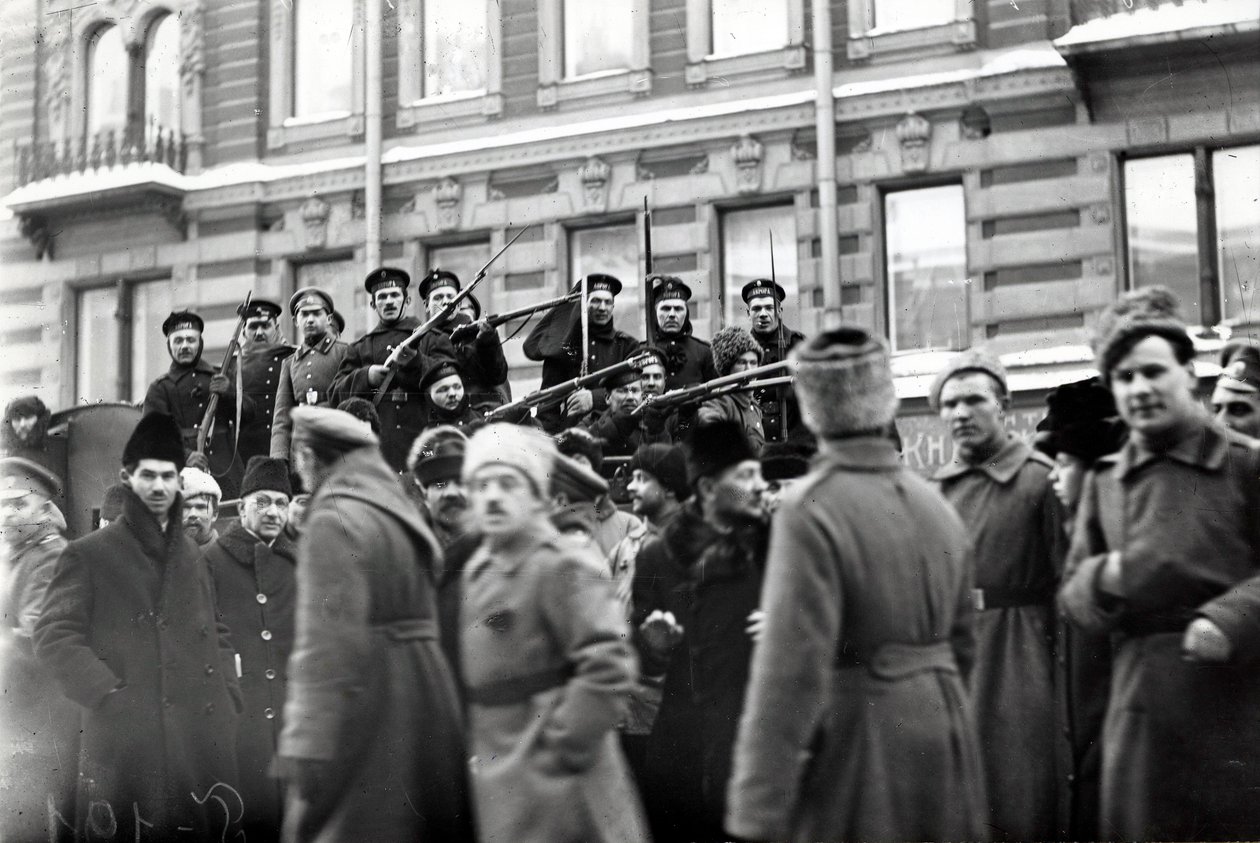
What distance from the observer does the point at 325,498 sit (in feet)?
15.5

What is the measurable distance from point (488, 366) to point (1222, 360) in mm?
2700

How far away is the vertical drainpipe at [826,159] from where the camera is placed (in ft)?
18.7

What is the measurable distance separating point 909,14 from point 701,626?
2454mm

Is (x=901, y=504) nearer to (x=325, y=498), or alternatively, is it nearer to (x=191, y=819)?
(x=325, y=498)

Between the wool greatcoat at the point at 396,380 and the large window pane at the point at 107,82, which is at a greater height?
the large window pane at the point at 107,82

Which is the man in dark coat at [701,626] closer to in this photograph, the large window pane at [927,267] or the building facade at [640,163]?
the building facade at [640,163]

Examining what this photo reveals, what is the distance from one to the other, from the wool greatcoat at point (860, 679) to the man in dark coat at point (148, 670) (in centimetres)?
238

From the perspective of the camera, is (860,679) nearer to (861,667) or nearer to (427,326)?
(861,667)

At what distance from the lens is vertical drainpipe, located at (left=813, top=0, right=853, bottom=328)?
5695 millimetres

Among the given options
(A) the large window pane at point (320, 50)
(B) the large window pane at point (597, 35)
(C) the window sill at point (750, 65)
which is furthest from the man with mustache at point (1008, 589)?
(A) the large window pane at point (320, 50)

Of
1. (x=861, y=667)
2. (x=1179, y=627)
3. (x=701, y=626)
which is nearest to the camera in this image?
(x=861, y=667)

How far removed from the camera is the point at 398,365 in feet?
19.3

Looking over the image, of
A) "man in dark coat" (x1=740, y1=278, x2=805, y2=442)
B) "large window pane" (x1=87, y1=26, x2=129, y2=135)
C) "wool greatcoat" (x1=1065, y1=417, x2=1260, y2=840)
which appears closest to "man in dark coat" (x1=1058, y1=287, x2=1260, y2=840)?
"wool greatcoat" (x1=1065, y1=417, x2=1260, y2=840)

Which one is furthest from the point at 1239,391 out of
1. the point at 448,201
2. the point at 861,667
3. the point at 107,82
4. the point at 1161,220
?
the point at 107,82
